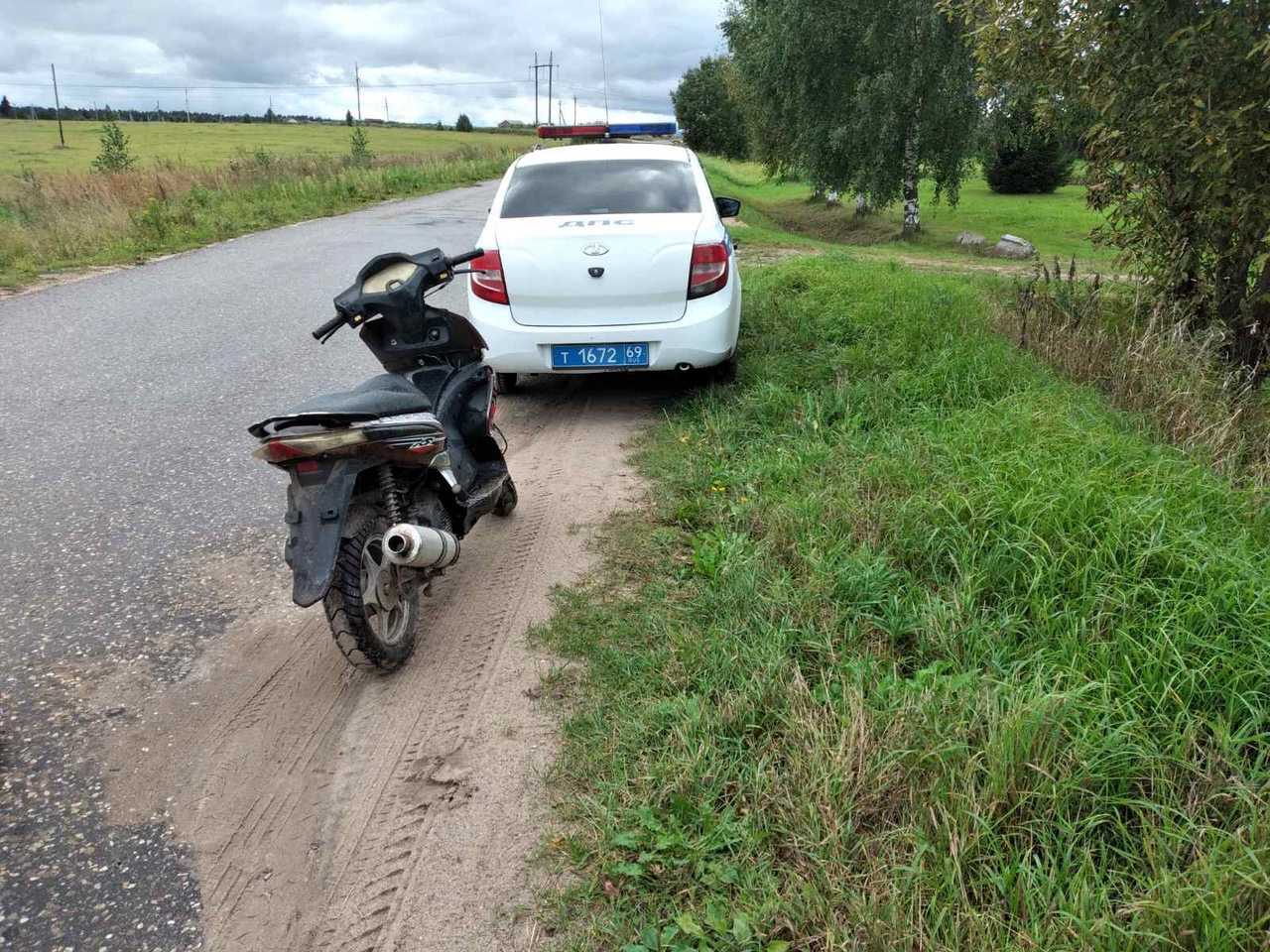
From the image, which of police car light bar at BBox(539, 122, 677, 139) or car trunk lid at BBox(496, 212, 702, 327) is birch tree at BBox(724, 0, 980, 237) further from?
car trunk lid at BBox(496, 212, 702, 327)

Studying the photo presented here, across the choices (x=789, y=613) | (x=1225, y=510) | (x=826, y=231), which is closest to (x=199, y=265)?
(x=789, y=613)

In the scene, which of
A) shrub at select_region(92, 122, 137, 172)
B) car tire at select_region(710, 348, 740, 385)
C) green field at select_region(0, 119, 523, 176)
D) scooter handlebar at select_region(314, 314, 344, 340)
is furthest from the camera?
green field at select_region(0, 119, 523, 176)

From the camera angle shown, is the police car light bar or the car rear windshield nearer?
the car rear windshield

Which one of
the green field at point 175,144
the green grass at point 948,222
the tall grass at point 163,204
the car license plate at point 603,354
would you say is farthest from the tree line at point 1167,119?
the green field at point 175,144

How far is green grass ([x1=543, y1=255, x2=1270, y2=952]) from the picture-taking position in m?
2.06

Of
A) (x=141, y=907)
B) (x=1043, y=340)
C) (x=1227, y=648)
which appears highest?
(x=1043, y=340)

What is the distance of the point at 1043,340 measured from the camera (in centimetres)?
649

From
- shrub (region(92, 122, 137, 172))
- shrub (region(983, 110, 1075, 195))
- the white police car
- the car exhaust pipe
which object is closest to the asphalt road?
the car exhaust pipe

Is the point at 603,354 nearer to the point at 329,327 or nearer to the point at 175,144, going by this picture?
the point at 329,327

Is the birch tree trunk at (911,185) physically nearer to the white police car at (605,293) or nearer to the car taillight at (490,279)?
the white police car at (605,293)

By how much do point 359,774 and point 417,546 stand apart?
2.60 feet

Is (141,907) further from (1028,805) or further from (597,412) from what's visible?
(597,412)

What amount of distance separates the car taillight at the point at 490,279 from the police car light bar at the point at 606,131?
397 centimetres

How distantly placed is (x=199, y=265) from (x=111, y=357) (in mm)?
5690
